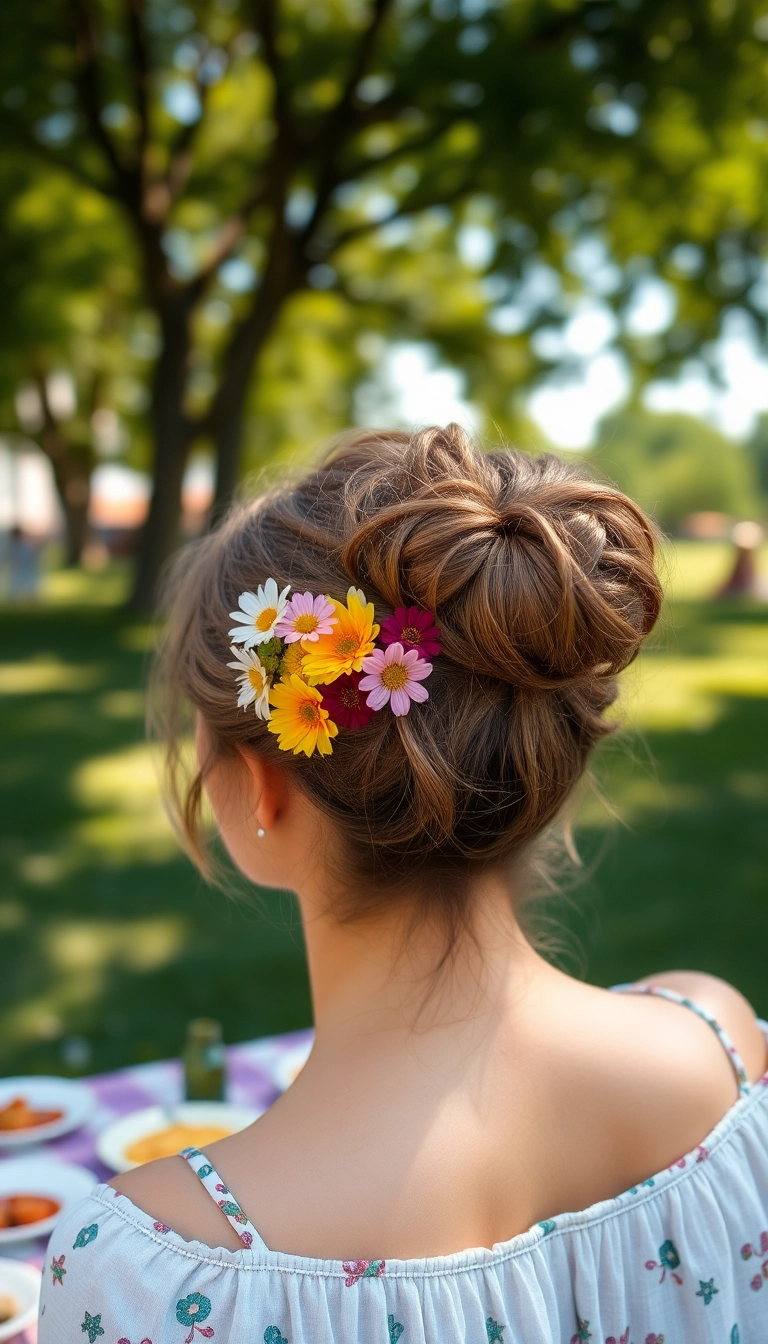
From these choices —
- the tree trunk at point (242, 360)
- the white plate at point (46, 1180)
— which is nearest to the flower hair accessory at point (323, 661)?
the white plate at point (46, 1180)

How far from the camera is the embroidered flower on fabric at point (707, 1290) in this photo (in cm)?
131

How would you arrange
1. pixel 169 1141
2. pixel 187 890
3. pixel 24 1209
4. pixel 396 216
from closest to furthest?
pixel 24 1209
pixel 169 1141
pixel 187 890
pixel 396 216

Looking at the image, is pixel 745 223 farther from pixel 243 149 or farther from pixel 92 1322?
pixel 92 1322

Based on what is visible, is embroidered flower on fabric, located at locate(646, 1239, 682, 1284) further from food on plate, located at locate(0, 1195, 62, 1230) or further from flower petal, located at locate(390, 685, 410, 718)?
food on plate, located at locate(0, 1195, 62, 1230)

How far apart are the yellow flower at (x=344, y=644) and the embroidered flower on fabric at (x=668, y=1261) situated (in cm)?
74

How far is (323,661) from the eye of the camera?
49.3 inches

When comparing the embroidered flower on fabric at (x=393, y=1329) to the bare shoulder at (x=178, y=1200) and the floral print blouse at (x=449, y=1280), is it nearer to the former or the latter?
the floral print blouse at (x=449, y=1280)

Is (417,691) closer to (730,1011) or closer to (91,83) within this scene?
(730,1011)

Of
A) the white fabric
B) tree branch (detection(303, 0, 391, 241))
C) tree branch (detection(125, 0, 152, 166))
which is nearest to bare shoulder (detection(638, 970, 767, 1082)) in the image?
the white fabric

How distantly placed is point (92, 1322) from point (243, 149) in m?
15.4

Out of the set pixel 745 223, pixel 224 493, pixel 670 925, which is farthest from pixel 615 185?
pixel 670 925

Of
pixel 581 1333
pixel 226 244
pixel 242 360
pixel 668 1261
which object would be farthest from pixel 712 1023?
pixel 226 244

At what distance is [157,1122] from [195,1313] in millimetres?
949

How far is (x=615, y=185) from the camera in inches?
424
